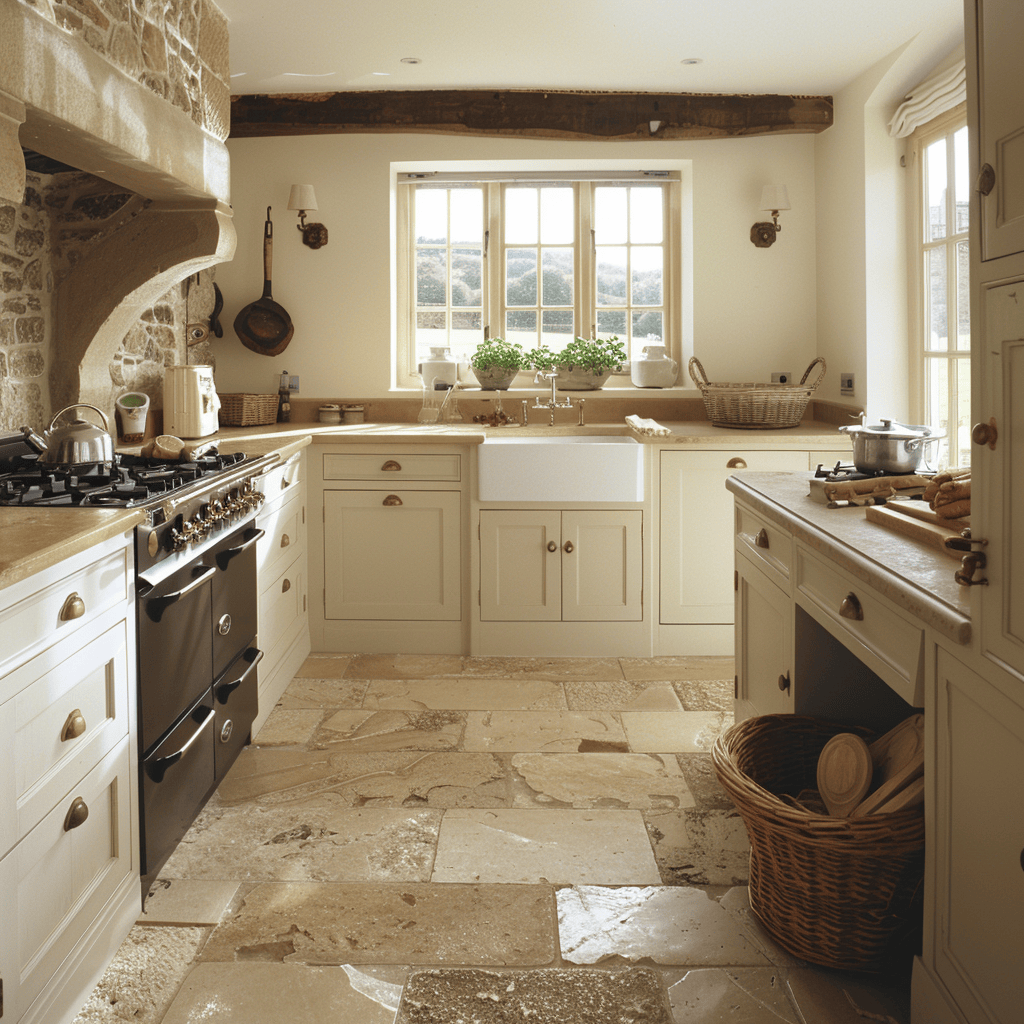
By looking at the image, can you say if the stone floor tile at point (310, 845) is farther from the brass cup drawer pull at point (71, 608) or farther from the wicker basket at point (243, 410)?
the wicker basket at point (243, 410)

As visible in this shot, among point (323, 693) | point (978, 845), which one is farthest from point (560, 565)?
point (978, 845)

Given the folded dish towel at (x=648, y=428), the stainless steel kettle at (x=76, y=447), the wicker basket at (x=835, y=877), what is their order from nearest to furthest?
the wicker basket at (x=835, y=877) < the stainless steel kettle at (x=76, y=447) < the folded dish towel at (x=648, y=428)

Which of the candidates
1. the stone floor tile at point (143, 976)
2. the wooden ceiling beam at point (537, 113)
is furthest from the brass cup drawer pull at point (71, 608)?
the wooden ceiling beam at point (537, 113)

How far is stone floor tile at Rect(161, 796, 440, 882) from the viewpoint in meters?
2.29

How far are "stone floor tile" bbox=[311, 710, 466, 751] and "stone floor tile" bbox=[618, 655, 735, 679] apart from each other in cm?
82

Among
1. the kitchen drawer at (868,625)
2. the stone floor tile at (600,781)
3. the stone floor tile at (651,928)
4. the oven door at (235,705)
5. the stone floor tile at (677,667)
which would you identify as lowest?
the stone floor tile at (651,928)

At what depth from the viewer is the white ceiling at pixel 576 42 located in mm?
3471

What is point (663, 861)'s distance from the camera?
2.34 m

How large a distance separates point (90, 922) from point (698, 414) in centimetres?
358

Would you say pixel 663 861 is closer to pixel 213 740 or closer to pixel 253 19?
pixel 213 740

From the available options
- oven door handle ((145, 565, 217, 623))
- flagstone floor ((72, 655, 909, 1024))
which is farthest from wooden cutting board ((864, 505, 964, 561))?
oven door handle ((145, 565, 217, 623))

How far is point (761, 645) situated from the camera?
8.69 ft

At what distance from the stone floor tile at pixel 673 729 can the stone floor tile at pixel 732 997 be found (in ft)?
3.76

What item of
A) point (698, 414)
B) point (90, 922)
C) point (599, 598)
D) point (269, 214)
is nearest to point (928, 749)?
point (90, 922)
